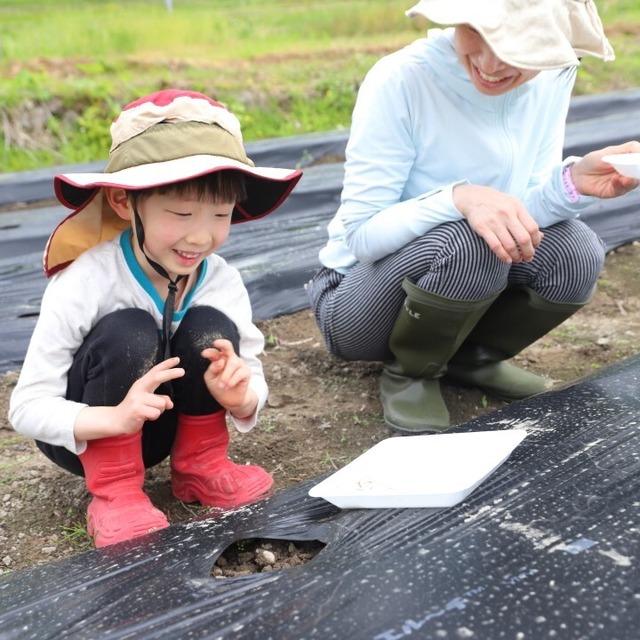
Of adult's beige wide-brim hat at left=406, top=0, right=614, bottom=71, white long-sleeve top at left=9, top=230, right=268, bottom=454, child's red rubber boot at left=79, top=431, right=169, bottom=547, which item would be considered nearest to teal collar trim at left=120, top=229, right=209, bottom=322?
white long-sleeve top at left=9, top=230, right=268, bottom=454

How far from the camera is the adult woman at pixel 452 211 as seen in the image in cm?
153

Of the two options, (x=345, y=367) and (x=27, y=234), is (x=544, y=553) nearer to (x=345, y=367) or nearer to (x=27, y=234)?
(x=345, y=367)

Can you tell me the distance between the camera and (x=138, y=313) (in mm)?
1363

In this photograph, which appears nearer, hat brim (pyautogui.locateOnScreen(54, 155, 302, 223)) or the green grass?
hat brim (pyautogui.locateOnScreen(54, 155, 302, 223))

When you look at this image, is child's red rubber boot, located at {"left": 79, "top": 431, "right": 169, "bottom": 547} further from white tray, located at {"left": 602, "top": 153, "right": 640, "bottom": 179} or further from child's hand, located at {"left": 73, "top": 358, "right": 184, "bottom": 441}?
white tray, located at {"left": 602, "top": 153, "right": 640, "bottom": 179}

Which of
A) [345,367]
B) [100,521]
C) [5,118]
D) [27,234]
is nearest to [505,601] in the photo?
[100,521]

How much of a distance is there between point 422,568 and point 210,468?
59cm

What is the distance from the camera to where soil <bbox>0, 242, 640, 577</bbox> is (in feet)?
4.73

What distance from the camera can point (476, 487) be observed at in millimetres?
1159

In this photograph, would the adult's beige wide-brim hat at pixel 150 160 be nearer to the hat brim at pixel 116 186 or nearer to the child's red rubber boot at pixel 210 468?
the hat brim at pixel 116 186

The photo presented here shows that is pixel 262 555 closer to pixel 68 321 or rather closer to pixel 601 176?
pixel 68 321

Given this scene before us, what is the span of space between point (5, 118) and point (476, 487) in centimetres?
355

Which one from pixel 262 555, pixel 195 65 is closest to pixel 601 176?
pixel 262 555

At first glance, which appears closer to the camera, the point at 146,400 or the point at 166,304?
the point at 146,400
